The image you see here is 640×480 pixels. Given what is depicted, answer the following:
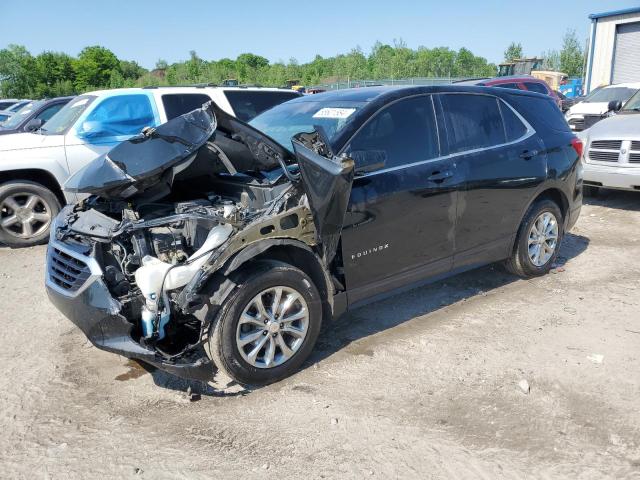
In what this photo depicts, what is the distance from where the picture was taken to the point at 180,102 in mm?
8016

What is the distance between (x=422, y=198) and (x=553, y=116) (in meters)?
2.24

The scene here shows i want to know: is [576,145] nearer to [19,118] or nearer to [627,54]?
[19,118]

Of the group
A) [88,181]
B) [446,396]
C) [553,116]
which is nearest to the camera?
[446,396]

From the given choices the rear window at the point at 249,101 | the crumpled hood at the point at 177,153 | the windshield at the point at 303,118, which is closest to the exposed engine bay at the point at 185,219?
the crumpled hood at the point at 177,153

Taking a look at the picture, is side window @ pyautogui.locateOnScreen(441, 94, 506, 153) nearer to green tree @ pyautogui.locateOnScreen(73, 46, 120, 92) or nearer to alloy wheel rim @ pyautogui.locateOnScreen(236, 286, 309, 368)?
alloy wheel rim @ pyautogui.locateOnScreen(236, 286, 309, 368)

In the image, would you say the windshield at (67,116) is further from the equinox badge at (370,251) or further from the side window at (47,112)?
the equinox badge at (370,251)

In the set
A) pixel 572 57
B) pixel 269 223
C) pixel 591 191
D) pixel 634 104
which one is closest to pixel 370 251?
pixel 269 223

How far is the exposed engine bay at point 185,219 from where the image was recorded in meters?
3.32

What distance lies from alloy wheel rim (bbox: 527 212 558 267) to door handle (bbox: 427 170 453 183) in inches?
54.2

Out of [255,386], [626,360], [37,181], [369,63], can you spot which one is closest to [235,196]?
[255,386]

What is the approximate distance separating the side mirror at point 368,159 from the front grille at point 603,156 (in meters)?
5.75

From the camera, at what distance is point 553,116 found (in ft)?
18.1

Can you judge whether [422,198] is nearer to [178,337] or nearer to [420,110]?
[420,110]

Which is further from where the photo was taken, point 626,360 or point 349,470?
point 626,360
